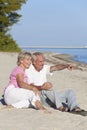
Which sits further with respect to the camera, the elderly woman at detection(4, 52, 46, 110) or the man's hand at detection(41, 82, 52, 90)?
the man's hand at detection(41, 82, 52, 90)

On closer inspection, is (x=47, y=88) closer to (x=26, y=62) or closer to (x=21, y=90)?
(x=21, y=90)

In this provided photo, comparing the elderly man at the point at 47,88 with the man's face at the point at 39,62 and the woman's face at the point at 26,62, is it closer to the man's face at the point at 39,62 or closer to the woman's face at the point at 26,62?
the man's face at the point at 39,62

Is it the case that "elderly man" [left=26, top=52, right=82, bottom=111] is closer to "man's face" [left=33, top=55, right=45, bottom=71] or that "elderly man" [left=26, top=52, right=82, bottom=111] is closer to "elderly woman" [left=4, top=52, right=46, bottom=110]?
"man's face" [left=33, top=55, right=45, bottom=71]

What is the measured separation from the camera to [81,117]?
949 cm

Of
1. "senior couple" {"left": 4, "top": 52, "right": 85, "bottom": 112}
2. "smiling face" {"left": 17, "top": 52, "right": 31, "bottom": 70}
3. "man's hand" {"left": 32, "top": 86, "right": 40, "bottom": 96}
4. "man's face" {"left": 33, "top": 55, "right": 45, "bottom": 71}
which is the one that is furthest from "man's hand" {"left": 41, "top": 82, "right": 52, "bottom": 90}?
"smiling face" {"left": 17, "top": 52, "right": 31, "bottom": 70}

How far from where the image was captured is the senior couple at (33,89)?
33.1 ft

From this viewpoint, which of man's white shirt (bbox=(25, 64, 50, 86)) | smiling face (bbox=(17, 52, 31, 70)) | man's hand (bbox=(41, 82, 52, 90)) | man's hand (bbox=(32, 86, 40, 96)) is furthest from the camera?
man's white shirt (bbox=(25, 64, 50, 86))

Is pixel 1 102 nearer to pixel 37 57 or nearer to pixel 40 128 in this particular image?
pixel 37 57

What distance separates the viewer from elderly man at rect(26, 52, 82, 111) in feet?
33.3

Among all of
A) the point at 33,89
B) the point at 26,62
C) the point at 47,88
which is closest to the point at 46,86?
the point at 47,88

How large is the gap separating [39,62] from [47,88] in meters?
0.55

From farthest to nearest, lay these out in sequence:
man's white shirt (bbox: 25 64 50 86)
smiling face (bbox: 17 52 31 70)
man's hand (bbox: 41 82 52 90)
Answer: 1. man's white shirt (bbox: 25 64 50 86)
2. man's hand (bbox: 41 82 52 90)
3. smiling face (bbox: 17 52 31 70)

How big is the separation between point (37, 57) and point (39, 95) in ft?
2.52

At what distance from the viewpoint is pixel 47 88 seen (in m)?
10.3
